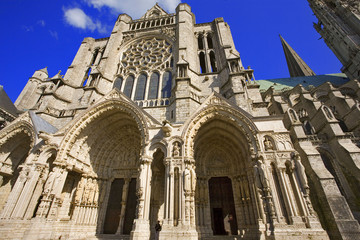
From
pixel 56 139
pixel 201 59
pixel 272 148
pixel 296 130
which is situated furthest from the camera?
pixel 201 59

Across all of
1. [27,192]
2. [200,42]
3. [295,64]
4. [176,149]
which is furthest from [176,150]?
[295,64]

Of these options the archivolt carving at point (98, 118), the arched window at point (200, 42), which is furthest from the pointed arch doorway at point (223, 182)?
the arched window at point (200, 42)

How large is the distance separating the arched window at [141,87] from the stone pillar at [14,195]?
24.6ft

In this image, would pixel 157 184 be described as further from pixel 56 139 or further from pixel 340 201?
pixel 340 201

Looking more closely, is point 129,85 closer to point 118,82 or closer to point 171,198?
point 118,82

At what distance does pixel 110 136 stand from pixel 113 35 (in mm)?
12044

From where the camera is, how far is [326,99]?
17.0m

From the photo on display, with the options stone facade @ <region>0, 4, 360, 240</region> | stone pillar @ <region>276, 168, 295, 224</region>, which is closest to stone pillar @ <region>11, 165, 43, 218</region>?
stone facade @ <region>0, 4, 360, 240</region>

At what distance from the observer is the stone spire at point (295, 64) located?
33.1 metres

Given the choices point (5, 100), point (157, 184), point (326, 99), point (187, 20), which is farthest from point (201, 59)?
point (5, 100)

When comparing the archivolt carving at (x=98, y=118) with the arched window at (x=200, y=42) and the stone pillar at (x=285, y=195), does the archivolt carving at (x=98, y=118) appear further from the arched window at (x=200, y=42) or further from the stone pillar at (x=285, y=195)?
the arched window at (x=200, y=42)

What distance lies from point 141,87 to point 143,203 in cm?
909

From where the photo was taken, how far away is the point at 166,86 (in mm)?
12930

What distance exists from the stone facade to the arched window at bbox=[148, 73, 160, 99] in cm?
10
